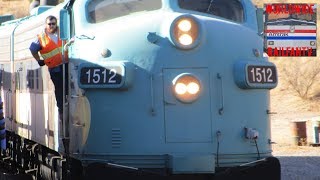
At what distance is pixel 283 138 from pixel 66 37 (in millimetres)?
15003

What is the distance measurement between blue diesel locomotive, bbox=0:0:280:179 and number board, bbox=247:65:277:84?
0.04 feet

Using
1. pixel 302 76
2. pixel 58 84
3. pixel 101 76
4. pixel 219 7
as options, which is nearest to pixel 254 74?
pixel 219 7

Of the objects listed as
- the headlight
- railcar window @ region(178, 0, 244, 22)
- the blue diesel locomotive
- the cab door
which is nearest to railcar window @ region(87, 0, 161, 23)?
the blue diesel locomotive

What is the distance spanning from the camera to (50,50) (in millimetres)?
8484

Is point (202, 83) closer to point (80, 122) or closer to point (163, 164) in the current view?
A: point (163, 164)

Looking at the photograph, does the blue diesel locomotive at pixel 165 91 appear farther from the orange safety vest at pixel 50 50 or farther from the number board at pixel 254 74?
the orange safety vest at pixel 50 50

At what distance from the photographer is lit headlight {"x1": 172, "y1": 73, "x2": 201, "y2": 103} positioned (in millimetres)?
6934

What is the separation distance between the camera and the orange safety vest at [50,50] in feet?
27.1

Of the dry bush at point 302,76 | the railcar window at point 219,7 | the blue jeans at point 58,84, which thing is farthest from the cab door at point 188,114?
the dry bush at point 302,76

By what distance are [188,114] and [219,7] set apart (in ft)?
4.46

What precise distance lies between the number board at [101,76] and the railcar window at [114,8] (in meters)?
0.70

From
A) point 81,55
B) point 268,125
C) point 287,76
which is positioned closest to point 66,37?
point 81,55

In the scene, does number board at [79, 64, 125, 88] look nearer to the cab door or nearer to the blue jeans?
the cab door
